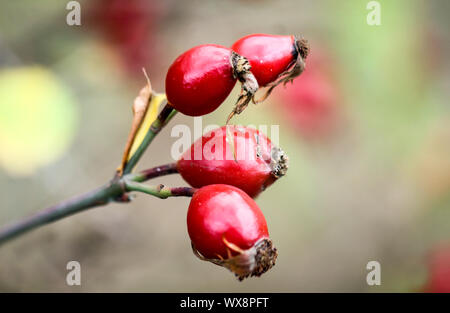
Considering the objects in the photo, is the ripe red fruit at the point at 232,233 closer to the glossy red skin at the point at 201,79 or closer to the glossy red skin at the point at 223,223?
the glossy red skin at the point at 223,223

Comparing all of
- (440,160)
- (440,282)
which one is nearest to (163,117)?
(440,282)

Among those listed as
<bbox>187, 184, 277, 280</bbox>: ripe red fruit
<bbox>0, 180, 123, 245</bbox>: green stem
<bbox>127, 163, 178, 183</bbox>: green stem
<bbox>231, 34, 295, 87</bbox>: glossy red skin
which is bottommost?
<bbox>187, 184, 277, 280</bbox>: ripe red fruit

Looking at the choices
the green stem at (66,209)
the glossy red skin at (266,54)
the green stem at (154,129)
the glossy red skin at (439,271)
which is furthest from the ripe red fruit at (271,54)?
the glossy red skin at (439,271)

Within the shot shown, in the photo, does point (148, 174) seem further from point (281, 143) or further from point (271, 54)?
point (281, 143)

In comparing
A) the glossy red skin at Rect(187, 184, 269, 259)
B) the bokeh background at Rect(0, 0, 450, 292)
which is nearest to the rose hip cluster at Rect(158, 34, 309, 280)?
the glossy red skin at Rect(187, 184, 269, 259)

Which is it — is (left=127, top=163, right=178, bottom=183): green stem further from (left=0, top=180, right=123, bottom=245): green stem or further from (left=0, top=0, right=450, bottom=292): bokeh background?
(left=0, top=0, right=450, bottom=292): bokeh background

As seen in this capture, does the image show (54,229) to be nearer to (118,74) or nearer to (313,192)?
(118,74)
